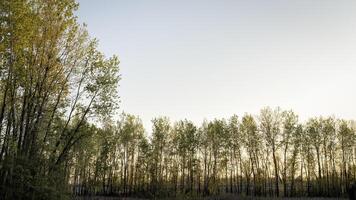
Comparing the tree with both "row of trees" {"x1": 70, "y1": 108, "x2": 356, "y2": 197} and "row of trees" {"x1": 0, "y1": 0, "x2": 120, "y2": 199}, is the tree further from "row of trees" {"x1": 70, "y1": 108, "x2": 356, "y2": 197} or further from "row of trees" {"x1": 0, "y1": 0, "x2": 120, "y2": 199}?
"row of trees" {"x1": 0, "y1": 0, "x2": 120, "y2": 199}

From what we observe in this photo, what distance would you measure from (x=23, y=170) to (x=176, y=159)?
140 feet

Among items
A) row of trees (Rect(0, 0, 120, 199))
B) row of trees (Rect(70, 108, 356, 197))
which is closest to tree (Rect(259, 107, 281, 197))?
row of trees (Rect(70, 108, 356, 197))

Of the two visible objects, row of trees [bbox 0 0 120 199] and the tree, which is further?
the tree

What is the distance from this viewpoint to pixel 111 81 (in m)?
20.5

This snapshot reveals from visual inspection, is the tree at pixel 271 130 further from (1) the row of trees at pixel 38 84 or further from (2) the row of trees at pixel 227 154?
(1) the row of trees at pixel 38 84

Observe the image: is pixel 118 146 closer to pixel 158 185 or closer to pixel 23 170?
pixel 158 185

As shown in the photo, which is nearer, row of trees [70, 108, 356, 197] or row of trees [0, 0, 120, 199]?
row of trees [0, 0, 120, 199]

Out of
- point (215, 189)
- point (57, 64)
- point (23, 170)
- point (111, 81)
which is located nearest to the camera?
point (23, 170)

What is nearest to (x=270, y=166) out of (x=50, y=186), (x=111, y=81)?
(x=111, y=81)

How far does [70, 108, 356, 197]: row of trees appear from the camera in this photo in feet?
163

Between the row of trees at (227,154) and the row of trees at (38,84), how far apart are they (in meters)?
30.5

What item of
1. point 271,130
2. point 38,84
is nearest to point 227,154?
point 271,130

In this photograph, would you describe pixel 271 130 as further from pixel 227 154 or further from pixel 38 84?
pixel 38 84

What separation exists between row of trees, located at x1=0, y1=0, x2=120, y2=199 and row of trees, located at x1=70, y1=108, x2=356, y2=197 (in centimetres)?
3051
